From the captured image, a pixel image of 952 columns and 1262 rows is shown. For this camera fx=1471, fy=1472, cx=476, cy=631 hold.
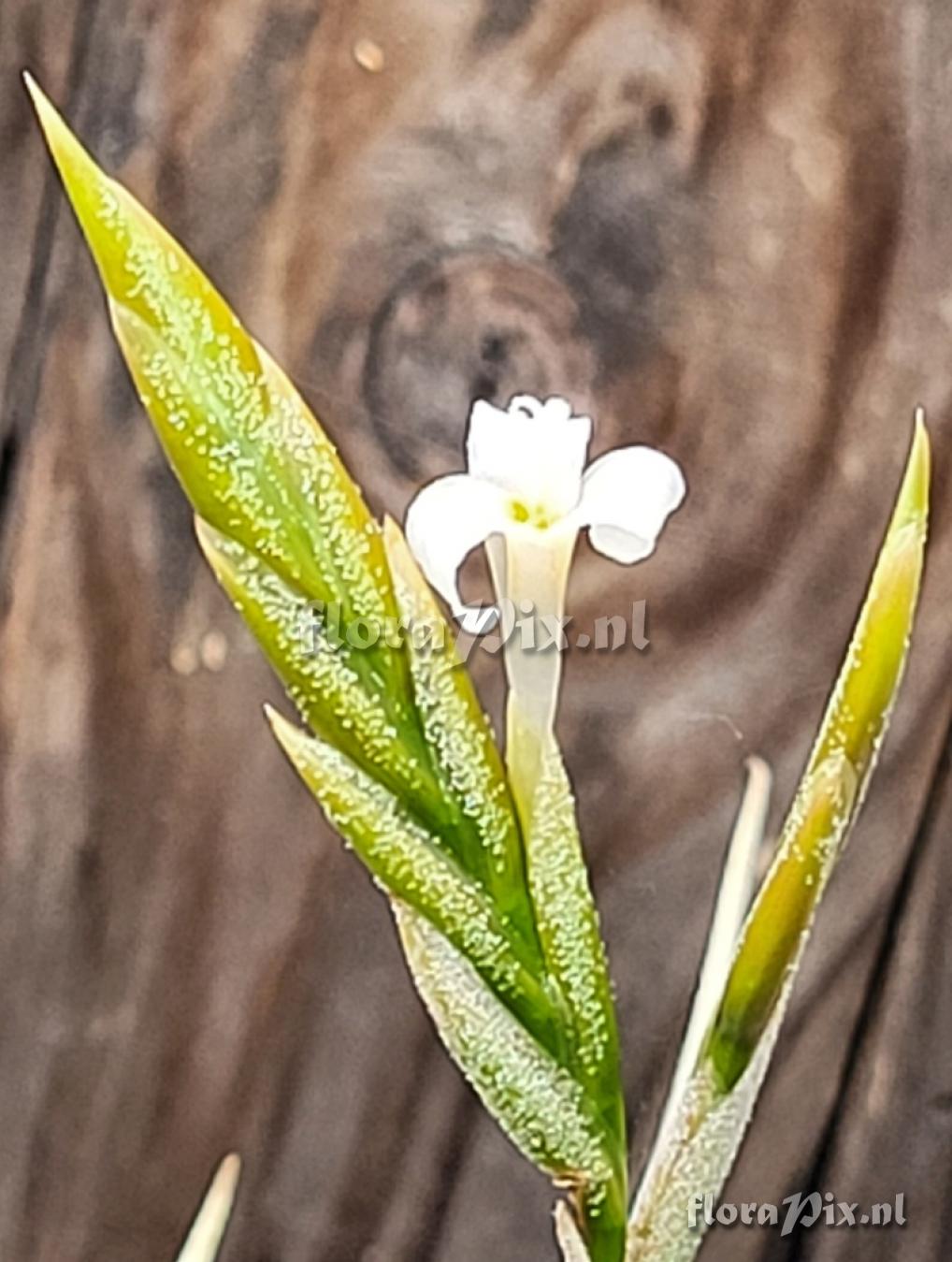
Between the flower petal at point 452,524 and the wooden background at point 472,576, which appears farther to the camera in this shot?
the wooden background at point 472,576

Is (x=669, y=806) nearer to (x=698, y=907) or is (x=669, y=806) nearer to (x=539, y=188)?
(x=698, y=907)

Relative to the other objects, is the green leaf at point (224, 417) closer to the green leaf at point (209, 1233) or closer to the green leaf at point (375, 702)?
the green leaf at point (375, 702)

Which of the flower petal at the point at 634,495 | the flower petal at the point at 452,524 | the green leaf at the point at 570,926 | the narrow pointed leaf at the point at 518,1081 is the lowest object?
the narrow pointed leaf at the point at 518,1081

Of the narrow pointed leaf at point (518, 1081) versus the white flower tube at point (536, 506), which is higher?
the white flower tube at point (536, 506)

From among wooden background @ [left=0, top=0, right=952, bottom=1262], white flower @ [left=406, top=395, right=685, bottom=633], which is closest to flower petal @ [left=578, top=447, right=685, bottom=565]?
white flower @ [left=406, top=395, right=685, bottom=633]

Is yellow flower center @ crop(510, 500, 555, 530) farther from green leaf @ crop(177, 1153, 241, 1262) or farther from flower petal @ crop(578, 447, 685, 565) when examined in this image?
green leaf @ crop(177, 1153, 241, 1262)

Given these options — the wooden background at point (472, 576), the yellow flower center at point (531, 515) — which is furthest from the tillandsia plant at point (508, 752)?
the wooden background at point (472, 576)

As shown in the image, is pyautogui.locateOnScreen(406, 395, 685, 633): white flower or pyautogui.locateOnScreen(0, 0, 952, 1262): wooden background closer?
pyautogui.locateOnScreen(406, 395, 685, 633): white flower
